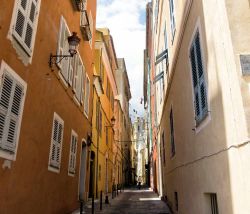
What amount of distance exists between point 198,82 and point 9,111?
343 centimetres

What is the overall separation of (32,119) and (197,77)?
11.8ft

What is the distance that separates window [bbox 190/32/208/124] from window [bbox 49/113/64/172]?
13.7 feet

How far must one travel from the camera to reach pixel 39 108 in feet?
23.0

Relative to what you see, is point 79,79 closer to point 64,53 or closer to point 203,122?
point 64,53

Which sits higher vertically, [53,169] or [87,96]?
[87,96]

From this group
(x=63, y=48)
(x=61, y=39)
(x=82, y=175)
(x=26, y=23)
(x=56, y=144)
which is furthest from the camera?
(x=82, y=175)

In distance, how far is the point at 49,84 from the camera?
7.81 m

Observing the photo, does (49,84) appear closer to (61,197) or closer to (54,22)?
(54,22)

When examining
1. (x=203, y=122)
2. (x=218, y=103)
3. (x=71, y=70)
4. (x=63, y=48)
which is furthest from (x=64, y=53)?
(x=218, y=103)

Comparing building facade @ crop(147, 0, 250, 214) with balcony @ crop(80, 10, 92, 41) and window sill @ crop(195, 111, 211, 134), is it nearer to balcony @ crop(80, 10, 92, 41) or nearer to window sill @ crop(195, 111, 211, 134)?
window sill @ crop(195, 111, 211, 134)

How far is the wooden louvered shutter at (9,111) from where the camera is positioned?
5137 millimetres

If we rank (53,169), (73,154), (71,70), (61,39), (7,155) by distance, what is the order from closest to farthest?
(7,155) < (53,169) < (61,39) < (71,70) < (73,154)

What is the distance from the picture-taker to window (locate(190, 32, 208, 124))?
16.4ft

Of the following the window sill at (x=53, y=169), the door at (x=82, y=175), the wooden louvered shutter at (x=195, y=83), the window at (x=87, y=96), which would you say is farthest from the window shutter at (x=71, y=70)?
the wooden louvered shutter at (x=195, y=83)
